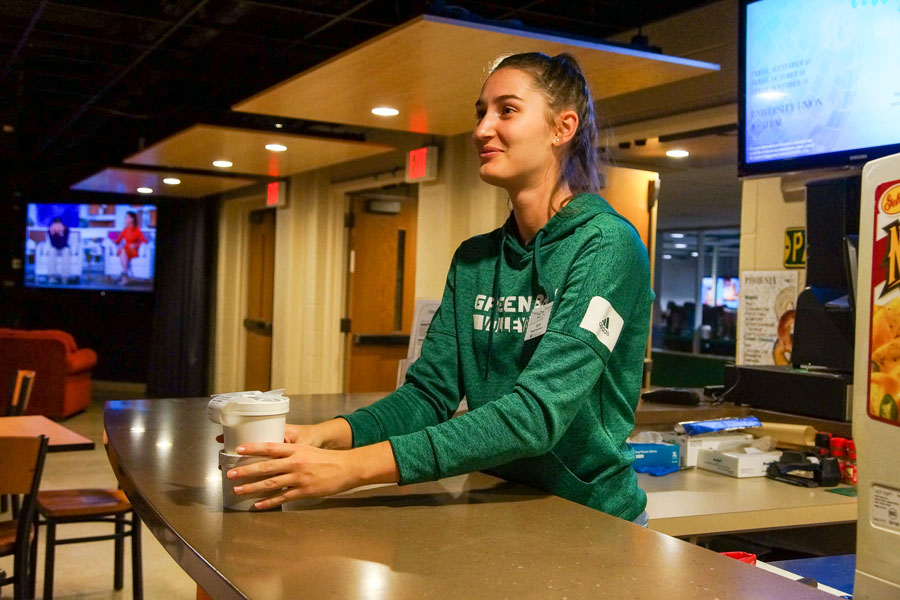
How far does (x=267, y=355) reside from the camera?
29.1 ft

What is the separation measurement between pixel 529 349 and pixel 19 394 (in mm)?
4043

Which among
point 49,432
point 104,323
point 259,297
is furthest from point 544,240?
point 104,323

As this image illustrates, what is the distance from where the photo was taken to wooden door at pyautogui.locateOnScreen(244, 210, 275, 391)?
354 inches

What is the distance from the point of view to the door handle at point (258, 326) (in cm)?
879

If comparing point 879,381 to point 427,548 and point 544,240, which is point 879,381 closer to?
point 427,548

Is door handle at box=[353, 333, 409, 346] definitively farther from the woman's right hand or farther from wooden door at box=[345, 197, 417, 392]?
the woman's right hand

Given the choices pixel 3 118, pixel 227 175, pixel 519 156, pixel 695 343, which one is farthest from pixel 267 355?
pixel 519 156

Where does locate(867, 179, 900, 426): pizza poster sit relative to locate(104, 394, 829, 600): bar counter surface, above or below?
above

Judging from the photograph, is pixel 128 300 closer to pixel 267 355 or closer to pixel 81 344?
pixel 81 344

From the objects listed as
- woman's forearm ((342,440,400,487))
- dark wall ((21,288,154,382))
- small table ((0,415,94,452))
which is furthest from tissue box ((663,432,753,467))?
dark wall ((21,288,154,382))

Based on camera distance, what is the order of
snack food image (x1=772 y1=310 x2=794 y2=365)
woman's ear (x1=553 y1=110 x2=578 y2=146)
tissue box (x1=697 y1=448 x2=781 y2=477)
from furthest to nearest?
snack food image (x1=772 y1=310 x2=794 y2=365)
tissue box (x1=697 y1=448 x2=781 y2=477)
woman's ear (x1=553 y1=110 x2=578 y2=146)

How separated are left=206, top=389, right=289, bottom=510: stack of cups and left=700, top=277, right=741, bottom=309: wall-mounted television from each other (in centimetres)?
1226

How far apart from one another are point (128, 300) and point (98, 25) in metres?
6.32

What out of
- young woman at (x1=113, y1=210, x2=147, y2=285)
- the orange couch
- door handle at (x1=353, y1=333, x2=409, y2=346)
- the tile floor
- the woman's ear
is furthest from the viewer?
young woman at (x1=113, y1=210, x2=147, y2=285)
